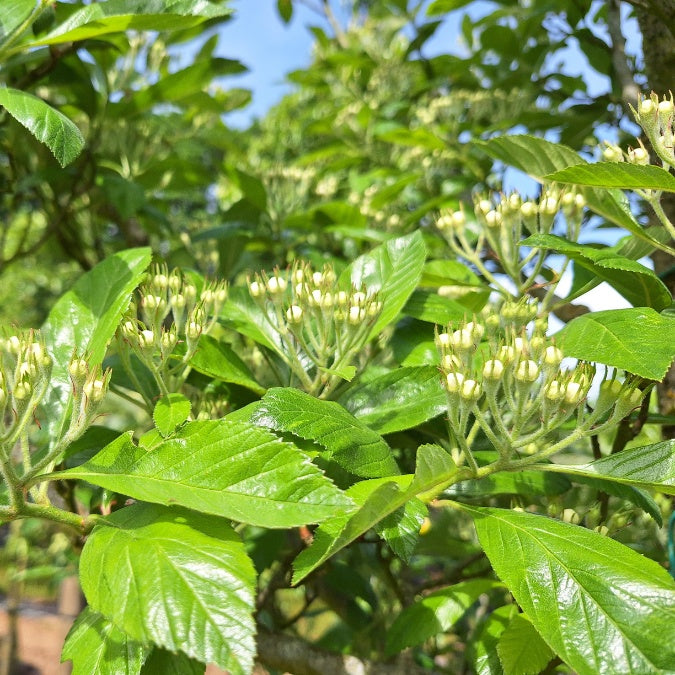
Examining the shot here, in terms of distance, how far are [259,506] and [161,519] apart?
0.47ft

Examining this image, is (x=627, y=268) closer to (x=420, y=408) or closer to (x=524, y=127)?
(x=420, y=408)

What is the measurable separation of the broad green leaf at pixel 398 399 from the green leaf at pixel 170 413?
0.29 m

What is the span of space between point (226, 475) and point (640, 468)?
0.55 metres

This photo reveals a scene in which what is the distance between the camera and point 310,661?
1238mm

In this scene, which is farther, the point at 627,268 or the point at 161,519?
the point at 627,268

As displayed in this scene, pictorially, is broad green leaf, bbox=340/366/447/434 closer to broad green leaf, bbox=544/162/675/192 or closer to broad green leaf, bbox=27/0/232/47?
broad green leaf, bbox=544/162/675/192

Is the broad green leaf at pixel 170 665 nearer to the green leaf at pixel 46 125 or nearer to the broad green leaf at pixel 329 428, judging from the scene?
the broad green leaf at pixel 329 428

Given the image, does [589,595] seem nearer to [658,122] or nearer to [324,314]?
[324,314]

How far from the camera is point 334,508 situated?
2.59ft

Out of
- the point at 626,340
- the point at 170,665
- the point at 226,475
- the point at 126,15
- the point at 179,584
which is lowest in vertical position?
the point at 170,665

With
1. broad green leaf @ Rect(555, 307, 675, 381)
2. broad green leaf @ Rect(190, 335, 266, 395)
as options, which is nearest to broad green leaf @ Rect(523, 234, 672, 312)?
broad green leaf @ Rect(555, 307, 675, 381)

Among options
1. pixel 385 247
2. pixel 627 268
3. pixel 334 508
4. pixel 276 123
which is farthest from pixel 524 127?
pixel 276 123

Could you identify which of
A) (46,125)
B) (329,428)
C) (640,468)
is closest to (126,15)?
(46,125)

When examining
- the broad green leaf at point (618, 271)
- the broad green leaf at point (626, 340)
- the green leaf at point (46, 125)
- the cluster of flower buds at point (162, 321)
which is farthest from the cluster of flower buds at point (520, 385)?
the green leaf at point (46, 125)
